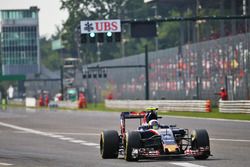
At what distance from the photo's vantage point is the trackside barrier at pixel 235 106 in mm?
42037

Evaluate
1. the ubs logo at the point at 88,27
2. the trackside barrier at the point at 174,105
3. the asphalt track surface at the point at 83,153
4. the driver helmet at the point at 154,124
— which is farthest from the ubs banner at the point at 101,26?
the driver helmet at the point at 154,124

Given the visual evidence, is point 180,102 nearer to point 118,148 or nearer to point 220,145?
point 220,145

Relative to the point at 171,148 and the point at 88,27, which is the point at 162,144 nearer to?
the point at 171,148

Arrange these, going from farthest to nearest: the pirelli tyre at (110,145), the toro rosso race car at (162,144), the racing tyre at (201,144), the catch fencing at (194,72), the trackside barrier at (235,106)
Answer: the catch fencing at (194,72) → the trackside barrier at (235,106) → the pirelli tyre at (110,145) → the racing tyre at (201,144) → the toro rosso race car at (162,144)

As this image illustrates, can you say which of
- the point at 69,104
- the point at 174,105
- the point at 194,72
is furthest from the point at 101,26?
the point at 69,104

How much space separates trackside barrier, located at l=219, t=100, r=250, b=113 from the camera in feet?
138

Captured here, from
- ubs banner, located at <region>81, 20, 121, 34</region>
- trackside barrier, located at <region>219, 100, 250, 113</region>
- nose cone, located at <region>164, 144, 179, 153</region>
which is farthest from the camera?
ubs banner, located at <region>81, 20, 121, 34</region>

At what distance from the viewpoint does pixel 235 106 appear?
43719 millimetres

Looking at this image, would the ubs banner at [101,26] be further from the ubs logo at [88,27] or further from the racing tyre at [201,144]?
the racing tyre at [201,144]

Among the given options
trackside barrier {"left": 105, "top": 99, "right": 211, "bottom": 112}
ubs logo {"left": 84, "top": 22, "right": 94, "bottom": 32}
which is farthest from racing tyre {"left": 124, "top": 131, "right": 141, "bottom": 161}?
trackside barrier {"left": 105, "top": 99, "right": 211, "bottom": 112}

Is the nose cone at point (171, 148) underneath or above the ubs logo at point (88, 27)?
underneath

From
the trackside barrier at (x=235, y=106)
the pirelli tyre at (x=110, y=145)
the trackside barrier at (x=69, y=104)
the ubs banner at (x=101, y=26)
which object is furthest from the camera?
the trackside barrier at (x=69, y=104)

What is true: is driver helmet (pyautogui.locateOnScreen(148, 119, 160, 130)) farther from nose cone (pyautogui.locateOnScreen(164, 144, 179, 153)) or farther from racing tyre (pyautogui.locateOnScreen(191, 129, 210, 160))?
nose cone (pyautogui.locateOnScreen(164, 144, 179, 153))

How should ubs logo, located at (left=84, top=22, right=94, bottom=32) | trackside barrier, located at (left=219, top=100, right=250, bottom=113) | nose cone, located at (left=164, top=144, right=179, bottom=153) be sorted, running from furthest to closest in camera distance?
ubs logo, located at (left=84, top=22, right=94, bottom=32), trackside barrier, located at (left=219, top=100, right=250, bottom=113), nose cone, located at (left=164, top=144, right=179, bottom=153)
